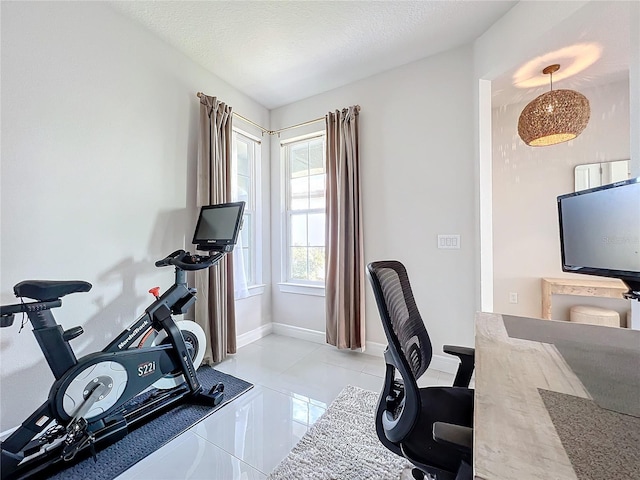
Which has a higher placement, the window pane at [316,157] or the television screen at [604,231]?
the window pane at [316,157]

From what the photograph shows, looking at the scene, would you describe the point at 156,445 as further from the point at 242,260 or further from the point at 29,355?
the point at 242,260

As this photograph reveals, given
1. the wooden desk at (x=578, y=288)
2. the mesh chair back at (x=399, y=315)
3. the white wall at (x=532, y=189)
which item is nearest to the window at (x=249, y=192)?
the mesh chair back at (x=399, y=315)

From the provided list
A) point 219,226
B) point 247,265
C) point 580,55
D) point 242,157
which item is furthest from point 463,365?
point 242,157

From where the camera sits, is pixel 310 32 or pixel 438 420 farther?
pixel 310 32

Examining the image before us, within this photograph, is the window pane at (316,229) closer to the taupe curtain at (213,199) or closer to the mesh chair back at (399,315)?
the taupe curtain at (213,199)

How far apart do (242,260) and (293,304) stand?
33.4 inches

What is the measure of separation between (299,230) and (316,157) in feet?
3.04

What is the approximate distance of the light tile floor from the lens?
52.5 inches

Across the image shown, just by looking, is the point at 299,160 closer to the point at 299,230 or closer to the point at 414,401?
the point at 299,230

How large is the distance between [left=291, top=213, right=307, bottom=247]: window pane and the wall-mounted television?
2.38 m

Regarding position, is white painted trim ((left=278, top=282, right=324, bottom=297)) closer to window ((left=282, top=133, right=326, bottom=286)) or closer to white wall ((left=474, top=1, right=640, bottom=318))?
window ((left=282, top=133, right=326, bottom=286))

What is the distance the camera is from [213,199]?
7.75 feet

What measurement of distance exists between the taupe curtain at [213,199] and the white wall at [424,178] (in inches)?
52.3

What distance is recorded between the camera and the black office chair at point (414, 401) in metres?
0.78
